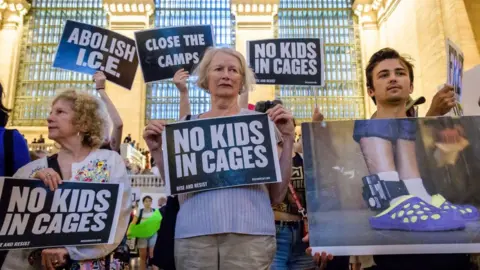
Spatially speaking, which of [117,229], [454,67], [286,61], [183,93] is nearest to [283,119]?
[117,229]

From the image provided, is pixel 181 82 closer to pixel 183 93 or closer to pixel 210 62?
pixel 183 93

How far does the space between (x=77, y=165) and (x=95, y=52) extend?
2.32 metres

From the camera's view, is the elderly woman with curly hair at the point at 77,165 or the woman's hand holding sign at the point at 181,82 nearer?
the elderly woman with curly hair at the point at 77,165

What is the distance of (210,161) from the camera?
5.84 feet

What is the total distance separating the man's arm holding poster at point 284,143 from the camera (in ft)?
5.87

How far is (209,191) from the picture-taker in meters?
1.73

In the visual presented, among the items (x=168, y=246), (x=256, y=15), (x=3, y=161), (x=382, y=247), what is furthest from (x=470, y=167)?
(x=256, y=15)

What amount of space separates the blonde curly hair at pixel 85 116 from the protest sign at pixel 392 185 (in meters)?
1.04

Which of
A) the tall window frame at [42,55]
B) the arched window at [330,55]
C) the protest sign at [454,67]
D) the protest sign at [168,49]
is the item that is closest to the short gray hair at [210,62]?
the protest sign at [454,67]

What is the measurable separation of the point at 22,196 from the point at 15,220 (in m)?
0.10

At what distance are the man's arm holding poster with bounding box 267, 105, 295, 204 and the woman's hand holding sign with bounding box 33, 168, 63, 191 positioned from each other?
3.09 ft

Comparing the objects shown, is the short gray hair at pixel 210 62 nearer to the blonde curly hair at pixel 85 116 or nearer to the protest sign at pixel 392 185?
the protest sign at pixel 392 185

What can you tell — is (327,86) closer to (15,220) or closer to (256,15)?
(256,15)

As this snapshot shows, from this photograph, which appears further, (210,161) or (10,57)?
(10,57)
